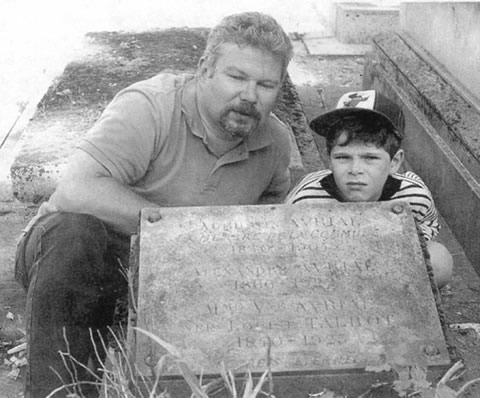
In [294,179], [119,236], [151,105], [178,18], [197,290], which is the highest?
[151,105]

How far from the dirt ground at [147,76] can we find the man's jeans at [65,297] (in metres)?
0.14

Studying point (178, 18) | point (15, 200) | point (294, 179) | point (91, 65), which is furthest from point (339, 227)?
point (178, 18)

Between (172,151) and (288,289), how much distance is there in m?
0.96

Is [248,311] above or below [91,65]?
above

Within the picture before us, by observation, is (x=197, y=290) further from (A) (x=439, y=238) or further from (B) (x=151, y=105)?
(A) (x=439, y=238)

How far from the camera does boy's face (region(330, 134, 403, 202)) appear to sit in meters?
3.15

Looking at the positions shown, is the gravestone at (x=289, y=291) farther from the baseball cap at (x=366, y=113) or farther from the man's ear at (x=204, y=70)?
the man's ear at (x=204, y=70)

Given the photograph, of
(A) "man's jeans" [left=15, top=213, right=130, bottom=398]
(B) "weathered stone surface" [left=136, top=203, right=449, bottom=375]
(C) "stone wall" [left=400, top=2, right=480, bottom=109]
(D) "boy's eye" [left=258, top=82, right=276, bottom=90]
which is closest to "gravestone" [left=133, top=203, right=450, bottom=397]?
(B) "weathered stone surface" [left=136, top=203, right=449, bottom=375]

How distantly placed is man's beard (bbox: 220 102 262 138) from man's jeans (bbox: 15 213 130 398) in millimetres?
647

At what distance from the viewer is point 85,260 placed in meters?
2.83

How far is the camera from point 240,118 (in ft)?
10.5

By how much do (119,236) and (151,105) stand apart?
Result: 21.0 inches

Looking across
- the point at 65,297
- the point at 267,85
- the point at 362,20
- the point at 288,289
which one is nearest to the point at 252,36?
the point at 267,85

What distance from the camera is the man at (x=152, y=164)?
2826mm
